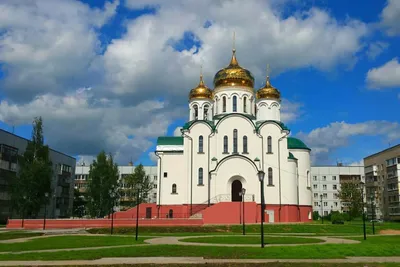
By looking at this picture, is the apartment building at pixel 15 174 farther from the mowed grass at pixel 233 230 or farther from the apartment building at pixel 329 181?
the apartment building at pixel 329 181

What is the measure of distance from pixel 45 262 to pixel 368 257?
1119 cm

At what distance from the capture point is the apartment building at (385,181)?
62.5 m

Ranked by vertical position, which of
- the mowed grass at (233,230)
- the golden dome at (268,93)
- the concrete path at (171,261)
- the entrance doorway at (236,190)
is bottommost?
the mowed grass at (233,230)

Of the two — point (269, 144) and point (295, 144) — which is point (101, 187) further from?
point (295, 144)

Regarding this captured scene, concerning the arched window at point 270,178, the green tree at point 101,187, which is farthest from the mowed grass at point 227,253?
the green tree at point 101,187

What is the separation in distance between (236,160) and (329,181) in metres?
49.8

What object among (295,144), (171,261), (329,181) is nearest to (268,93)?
(295,144)

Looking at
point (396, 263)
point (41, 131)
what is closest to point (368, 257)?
point (396, 263)

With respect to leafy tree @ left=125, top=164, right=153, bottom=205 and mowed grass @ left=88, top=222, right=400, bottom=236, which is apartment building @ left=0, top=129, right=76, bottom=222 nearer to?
leafy tree @ left=125, top=164, right=153, bottom=205

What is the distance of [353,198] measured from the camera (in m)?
61.6

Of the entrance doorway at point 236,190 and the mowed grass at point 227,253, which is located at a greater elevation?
the entrance doorway at point 236,190

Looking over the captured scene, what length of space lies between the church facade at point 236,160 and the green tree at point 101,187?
8.37m

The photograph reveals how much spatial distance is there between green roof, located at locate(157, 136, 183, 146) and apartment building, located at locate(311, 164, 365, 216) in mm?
45145

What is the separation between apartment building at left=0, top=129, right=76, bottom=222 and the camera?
4975 cm
